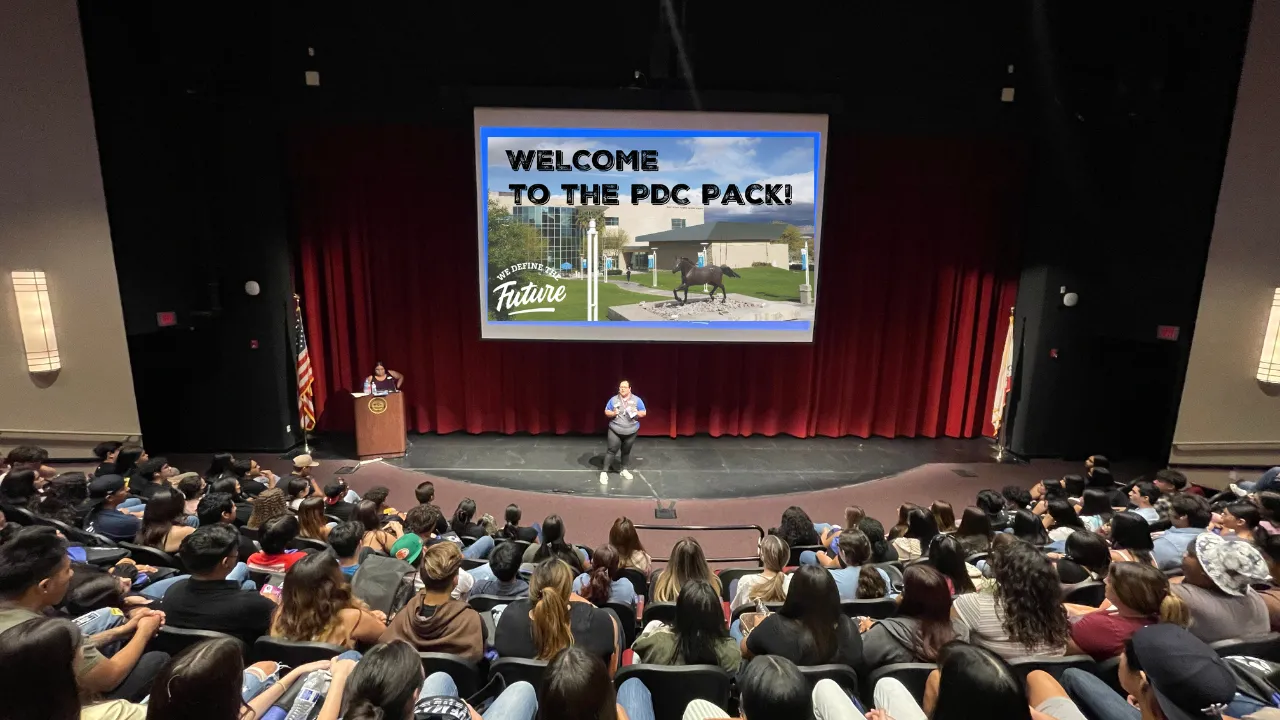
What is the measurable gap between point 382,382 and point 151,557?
172 inches

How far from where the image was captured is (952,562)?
3080mm

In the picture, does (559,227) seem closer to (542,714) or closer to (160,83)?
(160,83)

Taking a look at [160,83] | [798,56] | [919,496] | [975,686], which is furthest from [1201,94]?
[160,83]

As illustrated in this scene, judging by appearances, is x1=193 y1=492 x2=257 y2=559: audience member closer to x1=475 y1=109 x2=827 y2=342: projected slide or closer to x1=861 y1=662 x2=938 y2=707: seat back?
x1=861 y1=662 x2=938 y2=707: seat back

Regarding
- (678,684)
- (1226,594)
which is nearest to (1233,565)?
(1226,594)

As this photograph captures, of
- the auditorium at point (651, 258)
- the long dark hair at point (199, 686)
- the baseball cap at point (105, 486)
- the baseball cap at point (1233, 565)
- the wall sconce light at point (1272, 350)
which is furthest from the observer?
the wall sconce light at point (1272, 350)

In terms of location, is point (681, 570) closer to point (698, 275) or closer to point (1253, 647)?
point (1253, 647)

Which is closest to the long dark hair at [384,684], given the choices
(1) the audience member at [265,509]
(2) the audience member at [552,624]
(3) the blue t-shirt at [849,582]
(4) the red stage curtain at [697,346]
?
(2) the audience member at [552,624]

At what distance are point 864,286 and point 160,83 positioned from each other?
8754 mm

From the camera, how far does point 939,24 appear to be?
25.4 ft

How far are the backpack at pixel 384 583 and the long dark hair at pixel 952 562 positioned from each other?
2661 mm

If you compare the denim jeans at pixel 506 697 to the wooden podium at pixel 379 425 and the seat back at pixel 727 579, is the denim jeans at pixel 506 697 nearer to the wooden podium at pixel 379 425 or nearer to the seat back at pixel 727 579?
the seat back at pixel 727 579

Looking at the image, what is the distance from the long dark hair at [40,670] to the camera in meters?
1.69

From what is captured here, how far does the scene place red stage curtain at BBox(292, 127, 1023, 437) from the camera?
818cm
